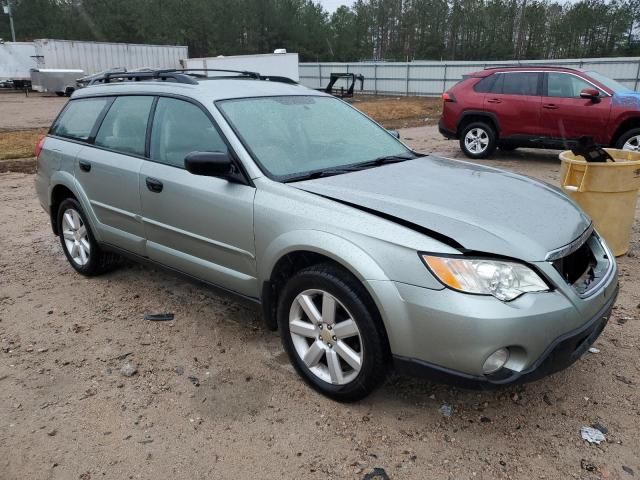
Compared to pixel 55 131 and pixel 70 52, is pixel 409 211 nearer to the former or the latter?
pixel 55 131

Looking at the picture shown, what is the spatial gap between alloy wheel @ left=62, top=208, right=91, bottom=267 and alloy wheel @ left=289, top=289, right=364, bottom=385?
261cm

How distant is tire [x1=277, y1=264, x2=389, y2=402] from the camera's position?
8.54 feet

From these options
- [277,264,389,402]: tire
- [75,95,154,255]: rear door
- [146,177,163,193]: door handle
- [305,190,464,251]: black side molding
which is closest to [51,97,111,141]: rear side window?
[75,95,154,255]: rear door

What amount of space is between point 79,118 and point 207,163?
2.37 m

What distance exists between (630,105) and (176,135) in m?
8.36

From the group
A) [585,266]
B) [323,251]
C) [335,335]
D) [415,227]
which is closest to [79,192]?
[323,251]

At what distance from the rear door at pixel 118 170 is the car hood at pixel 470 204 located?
5.13 feet

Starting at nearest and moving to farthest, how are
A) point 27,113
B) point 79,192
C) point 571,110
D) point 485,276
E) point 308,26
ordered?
point 485,276
point 79,192
point 571,110
point 27,113
point 308,26

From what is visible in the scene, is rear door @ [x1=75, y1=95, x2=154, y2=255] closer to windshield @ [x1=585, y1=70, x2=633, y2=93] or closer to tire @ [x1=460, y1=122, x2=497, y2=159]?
tire @ [x1=460, y1=122, x2=497, y2=159]

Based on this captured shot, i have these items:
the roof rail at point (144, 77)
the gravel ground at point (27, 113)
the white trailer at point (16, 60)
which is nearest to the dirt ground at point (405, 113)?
the gravel ground at point (27, 113)

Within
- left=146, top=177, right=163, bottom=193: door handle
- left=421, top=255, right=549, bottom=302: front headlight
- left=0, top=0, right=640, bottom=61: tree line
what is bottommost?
left=421, top=255, right=549, bottom=302: front headlight

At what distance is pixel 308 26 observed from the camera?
63.8 metres

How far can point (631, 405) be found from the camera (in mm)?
2883

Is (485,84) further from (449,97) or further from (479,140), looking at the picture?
(479,140)
